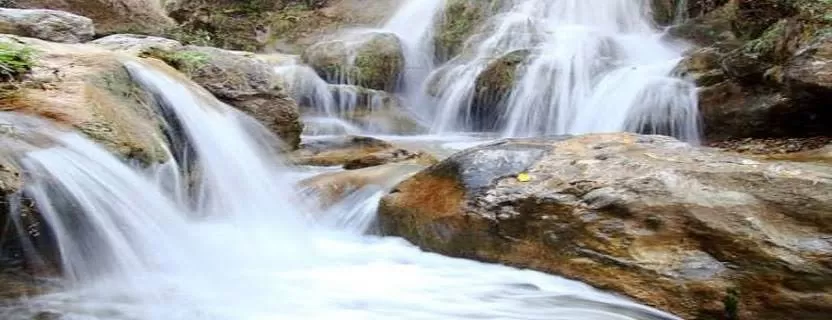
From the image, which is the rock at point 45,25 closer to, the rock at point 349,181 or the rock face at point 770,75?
the rock at point 349,181

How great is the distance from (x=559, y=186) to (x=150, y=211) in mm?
2259

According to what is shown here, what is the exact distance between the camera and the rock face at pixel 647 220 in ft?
9.67

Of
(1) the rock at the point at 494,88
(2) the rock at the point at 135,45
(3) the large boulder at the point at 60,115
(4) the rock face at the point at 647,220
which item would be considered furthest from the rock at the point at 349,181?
(1) the rock at the point at 494,88

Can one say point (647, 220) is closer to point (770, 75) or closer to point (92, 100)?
point (92, 100)

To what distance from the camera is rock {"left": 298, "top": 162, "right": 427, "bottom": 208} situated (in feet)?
16.7

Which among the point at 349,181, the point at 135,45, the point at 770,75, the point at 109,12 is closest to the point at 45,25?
the point at 135,45

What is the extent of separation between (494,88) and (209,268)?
6.44m

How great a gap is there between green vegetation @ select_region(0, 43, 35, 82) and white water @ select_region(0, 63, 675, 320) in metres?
0.46

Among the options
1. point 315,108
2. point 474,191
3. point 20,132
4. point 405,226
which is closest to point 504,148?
point 474,191

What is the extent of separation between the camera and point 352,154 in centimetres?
679

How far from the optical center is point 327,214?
493cm

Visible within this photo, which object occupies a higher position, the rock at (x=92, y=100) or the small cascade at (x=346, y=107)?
the rock at (x=92, y=100)

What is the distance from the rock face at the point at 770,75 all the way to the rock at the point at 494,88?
7.55 ft

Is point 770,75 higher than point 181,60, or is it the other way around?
point 181,60
